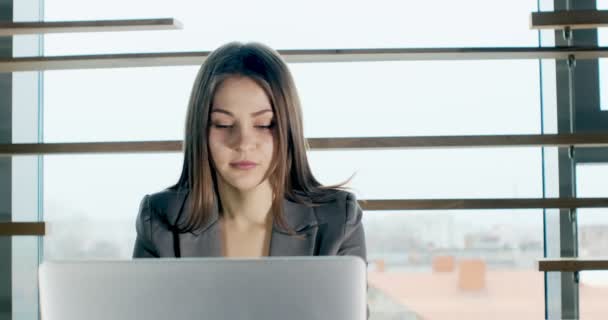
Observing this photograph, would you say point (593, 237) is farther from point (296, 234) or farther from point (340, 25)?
point (296, 234)

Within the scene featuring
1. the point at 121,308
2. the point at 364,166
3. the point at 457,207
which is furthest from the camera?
the point at 364,166

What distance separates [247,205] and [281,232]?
0.11 meters

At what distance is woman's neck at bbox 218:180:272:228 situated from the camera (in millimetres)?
1767

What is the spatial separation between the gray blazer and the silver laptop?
820 mm

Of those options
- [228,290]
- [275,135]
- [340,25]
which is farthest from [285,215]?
[340,25]

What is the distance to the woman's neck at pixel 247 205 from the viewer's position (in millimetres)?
1767

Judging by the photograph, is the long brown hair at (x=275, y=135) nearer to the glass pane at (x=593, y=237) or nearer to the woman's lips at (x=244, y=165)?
the woman's lips at (x=244, y=165)

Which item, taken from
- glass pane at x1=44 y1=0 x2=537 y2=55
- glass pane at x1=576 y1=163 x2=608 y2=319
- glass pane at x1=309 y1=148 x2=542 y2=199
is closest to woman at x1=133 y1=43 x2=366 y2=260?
glass pane at x1=309 y1=148 x2=542 y2=199

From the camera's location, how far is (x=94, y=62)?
2459 millimetres

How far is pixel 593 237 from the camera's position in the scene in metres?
2.70

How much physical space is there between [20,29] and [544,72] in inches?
66.8

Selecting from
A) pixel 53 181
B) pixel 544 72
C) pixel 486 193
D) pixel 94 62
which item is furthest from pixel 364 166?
pixel 53 181

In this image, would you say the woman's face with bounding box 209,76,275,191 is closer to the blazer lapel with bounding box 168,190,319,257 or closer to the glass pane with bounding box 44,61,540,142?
the blazer lapel with bounding box 168,190,319,257

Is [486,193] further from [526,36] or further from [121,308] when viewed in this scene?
[121,308]
